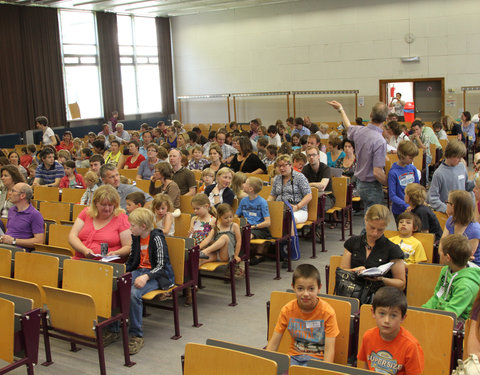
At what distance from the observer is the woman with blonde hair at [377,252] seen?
3836 millimetres

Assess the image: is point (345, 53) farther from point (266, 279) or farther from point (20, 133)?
point (266, 279)

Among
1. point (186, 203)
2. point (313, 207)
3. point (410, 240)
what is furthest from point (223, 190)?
point (410, 240)

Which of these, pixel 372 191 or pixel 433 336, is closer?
pixel 433 336

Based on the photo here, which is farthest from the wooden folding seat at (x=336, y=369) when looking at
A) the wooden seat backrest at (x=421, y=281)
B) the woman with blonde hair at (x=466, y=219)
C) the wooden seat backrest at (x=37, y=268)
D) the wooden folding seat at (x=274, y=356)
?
the wooden seat backrest at (x=37, y=268)

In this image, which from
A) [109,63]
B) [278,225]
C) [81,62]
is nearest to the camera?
[278,225]

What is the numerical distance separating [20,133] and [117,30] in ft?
16.5

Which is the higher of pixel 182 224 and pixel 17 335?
pixel 182 224

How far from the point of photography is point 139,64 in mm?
19344

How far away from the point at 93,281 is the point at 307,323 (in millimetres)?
1908

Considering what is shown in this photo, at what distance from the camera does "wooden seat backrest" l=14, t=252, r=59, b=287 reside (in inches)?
178

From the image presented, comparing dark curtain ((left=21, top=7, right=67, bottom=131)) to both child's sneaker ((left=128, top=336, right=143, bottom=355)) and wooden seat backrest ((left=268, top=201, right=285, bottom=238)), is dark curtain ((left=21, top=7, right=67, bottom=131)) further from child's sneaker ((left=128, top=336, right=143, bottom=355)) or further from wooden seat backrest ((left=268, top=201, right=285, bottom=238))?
child's sneaker ((left=128, top=336, right=143, bottom=355))

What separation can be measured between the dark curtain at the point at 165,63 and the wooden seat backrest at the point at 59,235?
1514cm

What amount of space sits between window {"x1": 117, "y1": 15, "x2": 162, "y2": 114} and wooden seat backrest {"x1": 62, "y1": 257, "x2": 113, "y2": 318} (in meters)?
15.1

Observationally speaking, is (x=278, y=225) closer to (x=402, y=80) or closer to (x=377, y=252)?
(x=377, y=252)
